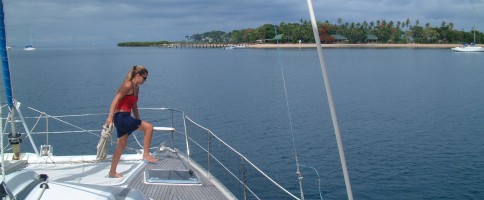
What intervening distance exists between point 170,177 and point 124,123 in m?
1.00

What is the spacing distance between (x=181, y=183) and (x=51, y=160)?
2.72 m

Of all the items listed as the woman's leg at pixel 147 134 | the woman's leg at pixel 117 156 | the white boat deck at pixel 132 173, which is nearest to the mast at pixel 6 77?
the white boat deck at pixel 132 173

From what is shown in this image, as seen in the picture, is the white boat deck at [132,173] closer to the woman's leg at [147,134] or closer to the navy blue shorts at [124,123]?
the woman's leg at [147,134]

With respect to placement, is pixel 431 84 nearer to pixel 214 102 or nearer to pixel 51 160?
pixel 214 102

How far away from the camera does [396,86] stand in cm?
4203

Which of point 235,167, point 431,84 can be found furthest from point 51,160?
point 431,84

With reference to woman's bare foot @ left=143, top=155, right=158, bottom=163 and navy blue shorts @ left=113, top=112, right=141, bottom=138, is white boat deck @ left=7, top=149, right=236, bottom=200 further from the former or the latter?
navy blue shorts @ left=113, top=112, right=141, bottom=138

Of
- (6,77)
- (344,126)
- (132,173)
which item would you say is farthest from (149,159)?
(344,126)

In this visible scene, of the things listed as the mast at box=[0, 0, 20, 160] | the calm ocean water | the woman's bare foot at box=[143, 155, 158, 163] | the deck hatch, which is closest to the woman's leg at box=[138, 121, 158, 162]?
the woman's bare foot at box=[143, 155, 158, 163]

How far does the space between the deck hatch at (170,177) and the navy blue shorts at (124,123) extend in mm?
670

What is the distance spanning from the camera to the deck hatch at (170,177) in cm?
668

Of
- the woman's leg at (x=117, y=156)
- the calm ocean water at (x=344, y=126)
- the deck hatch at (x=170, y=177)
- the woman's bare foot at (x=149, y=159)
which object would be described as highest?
the woman's leg at (x=117, y=156)

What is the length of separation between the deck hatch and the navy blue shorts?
670mm

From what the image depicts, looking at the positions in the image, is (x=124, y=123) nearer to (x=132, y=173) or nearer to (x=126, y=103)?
(x=126, y=103)
